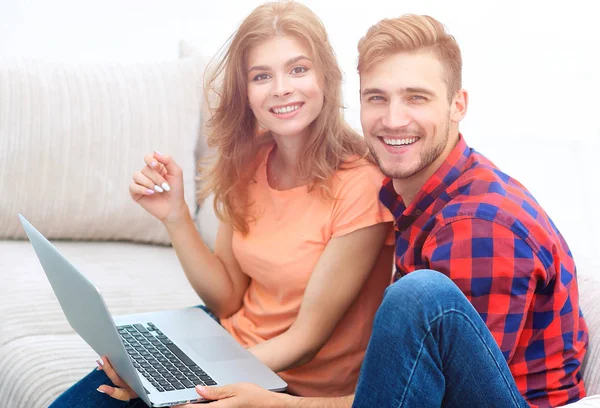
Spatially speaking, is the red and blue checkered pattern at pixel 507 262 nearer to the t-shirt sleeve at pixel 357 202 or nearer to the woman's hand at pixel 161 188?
the t-shirt sleeve at pixel 357 202

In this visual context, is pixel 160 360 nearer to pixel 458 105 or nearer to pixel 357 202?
pixel 357 202

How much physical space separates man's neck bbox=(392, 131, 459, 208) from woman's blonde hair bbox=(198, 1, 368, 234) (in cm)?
16

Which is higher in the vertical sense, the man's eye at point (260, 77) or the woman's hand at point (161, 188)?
the man's eye at point (260, 77)

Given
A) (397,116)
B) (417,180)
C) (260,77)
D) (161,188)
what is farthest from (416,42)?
(161,188)

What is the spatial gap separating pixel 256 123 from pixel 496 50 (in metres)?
1.04

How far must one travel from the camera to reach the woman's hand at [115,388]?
1309mm

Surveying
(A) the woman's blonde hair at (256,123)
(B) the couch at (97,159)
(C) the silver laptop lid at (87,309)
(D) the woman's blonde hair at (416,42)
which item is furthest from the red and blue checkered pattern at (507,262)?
(B) the couch at (97,159)

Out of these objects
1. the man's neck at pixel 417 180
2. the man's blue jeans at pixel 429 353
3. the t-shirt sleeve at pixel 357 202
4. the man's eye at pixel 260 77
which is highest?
the man's eye at pixel 260 77

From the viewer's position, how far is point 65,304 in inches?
53.7

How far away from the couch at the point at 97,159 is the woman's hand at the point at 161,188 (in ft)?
1.23

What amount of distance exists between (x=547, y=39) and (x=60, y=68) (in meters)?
1.32

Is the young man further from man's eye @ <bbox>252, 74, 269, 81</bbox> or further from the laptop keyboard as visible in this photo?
man's eye @ <bbox>252, 74, 269, 81</bbox>

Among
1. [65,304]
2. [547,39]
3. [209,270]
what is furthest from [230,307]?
[547,39]

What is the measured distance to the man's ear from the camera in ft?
4.25
